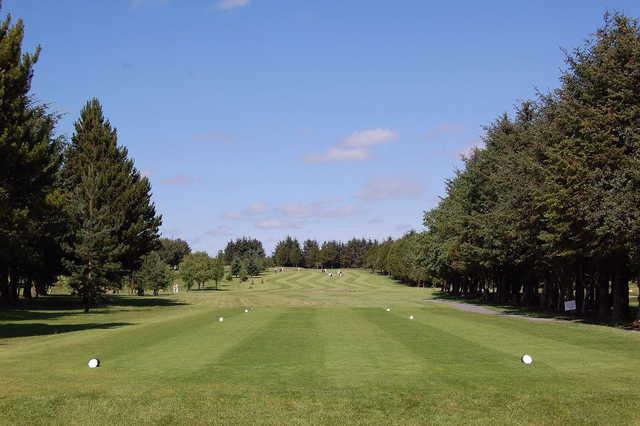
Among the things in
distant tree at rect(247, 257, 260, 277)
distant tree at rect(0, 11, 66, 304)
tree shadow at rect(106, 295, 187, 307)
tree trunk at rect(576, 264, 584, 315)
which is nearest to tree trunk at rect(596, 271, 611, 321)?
tree trunk at rect(576, 264, 584, 315)

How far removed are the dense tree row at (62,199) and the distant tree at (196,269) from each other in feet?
158

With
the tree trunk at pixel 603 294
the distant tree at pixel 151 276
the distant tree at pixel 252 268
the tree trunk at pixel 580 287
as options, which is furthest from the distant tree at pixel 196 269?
the tree trunk at pixel 603 294

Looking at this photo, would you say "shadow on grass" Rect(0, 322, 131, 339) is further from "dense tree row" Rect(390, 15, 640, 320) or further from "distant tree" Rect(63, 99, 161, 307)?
"dense tree row" Rect(390, 15, 640, 320)

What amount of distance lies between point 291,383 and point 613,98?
28060 millimetres

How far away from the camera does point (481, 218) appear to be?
201ft

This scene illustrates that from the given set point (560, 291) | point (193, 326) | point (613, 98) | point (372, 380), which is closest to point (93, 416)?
point (372, 380)

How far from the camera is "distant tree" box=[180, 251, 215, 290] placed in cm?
13162

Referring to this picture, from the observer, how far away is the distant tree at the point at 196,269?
131625mm

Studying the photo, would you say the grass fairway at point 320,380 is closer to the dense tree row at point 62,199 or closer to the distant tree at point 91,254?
the dense tree row at point 62,199

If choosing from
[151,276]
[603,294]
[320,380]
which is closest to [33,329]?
[320,380]

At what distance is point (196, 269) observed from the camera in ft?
434

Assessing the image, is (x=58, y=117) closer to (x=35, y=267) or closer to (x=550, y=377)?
(x=35, y=267)

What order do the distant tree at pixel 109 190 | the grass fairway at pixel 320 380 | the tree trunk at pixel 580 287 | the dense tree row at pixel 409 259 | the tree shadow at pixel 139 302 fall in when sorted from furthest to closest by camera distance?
1. the dense tree row at pixel 409 259
2. the tree shadow at pixel 139 302
3. the distant tree at pixel 109 190
4. the tree trunk at pixel 580 287
5. the grass fairway at pixel 320 380

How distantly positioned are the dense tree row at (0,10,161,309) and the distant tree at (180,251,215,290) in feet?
158
